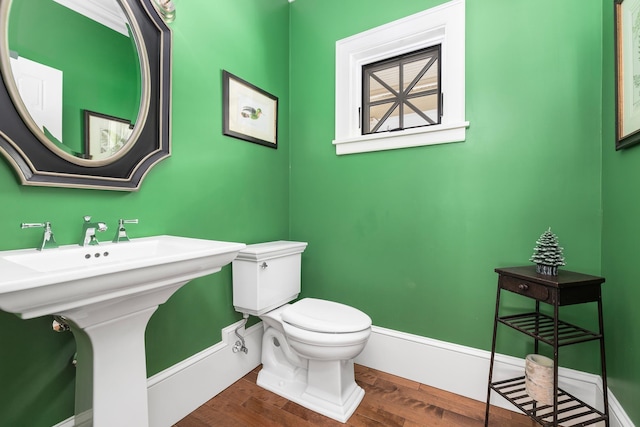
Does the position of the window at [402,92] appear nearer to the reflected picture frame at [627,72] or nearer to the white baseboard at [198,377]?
the reflected picture frame at [627,72]

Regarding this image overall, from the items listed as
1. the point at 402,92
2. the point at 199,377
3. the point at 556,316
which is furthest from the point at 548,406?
the point at 402,92

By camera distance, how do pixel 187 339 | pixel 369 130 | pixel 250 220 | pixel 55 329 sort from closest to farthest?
pixel 55 329 → pixel 187 339 → pixel 250 220 → pixel 369 130

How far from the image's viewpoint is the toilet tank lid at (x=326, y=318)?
1378 mm

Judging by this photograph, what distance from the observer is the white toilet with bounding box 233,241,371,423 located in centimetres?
139

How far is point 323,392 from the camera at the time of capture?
4.94ft

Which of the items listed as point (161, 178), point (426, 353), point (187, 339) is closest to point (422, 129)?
point (426, 353)

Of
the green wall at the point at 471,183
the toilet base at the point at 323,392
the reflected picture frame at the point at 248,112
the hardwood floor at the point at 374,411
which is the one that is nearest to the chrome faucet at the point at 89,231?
the reflected picture frame at the point at 248,112

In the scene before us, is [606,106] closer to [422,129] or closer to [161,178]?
[422,129]

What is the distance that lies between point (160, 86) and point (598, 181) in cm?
211

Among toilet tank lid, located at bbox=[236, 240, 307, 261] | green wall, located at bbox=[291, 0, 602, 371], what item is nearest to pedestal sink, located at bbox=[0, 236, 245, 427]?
toilet tank lid, located at bbox=[236, 240, 307, 261]

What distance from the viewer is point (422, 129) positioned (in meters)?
1.69

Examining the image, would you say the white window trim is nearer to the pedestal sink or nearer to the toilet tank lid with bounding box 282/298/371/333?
the toilet tank lid with bounding box 282/298/371/333

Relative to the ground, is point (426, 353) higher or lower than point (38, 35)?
lower

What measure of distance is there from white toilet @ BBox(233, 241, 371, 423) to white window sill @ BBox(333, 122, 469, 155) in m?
0.74
